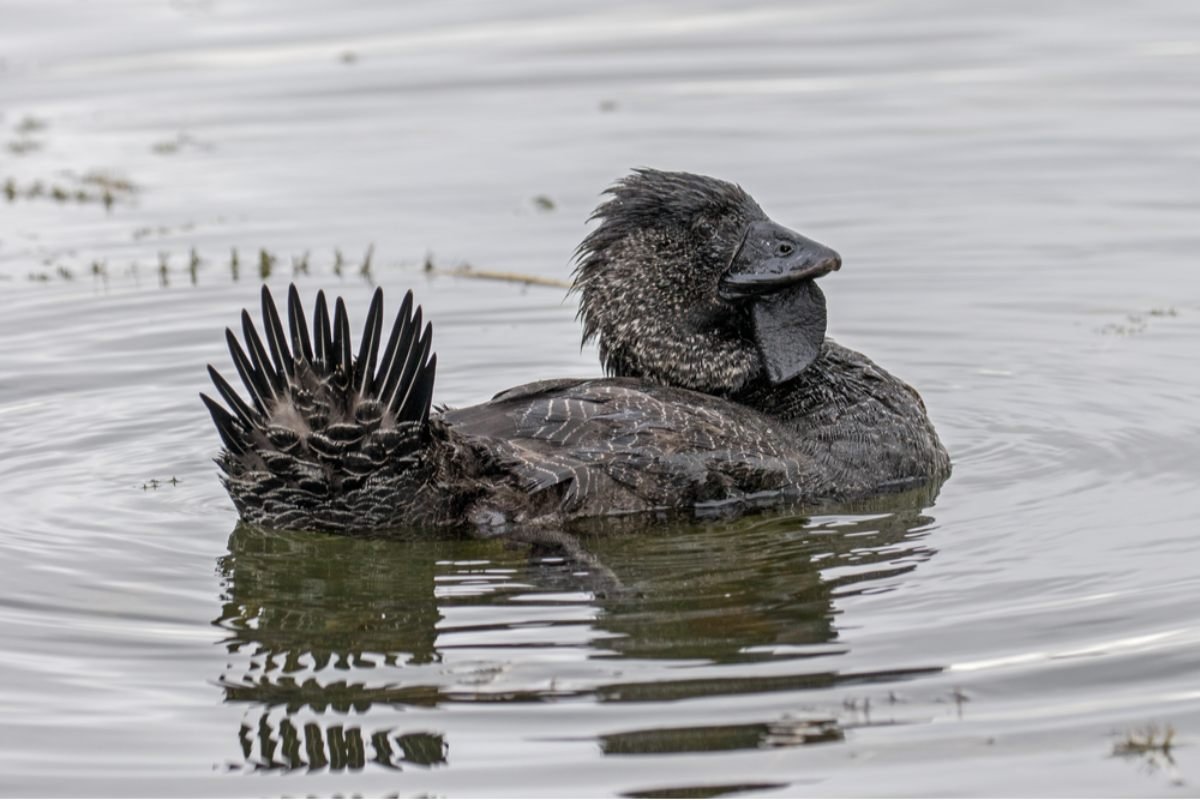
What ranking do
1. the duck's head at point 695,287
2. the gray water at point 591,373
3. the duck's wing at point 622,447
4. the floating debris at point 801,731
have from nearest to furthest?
1. the floating debris at point 801,731
2. the gray water at point 591,373
3. the duck's wing at point 622,447
4. the duck's head at point 695,287

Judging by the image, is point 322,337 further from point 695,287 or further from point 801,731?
point 801,731

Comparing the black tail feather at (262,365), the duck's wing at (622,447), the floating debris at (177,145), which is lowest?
the duck's wing at (622,447)

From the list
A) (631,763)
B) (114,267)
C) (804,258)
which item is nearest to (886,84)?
(114,267)

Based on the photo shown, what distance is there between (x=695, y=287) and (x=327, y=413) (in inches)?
79.2

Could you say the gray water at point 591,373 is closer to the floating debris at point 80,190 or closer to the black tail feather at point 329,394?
the floating debris at point 80,190

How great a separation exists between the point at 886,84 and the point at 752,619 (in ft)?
34.6

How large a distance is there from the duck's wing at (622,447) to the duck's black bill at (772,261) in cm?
65

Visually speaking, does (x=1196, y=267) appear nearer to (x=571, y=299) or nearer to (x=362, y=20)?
(x=571, y=299)

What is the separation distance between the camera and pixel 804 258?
27.1ft

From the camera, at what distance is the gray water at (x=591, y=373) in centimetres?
566

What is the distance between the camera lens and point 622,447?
302 inches

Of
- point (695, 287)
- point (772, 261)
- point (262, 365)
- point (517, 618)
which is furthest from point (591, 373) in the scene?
point (517, 618)

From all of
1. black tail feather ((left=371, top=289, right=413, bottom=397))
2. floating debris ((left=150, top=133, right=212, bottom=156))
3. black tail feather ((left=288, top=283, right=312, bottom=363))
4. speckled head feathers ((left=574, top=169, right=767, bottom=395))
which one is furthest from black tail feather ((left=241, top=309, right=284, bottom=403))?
floating debris ((left=150, top=133, right=212, bottom=156))

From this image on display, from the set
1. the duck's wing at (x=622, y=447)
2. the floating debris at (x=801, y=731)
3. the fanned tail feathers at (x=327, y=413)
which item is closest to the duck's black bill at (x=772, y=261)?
the duck's wing at (x=622, y=447)
